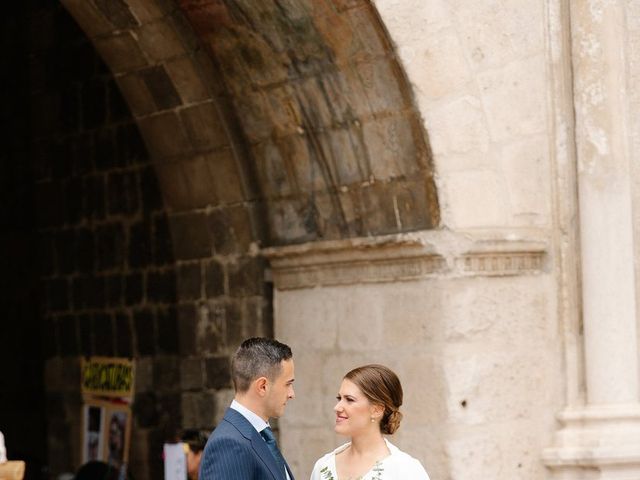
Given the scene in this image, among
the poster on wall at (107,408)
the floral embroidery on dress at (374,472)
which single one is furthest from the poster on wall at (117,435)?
the floral embroidery on dress at (374,472)

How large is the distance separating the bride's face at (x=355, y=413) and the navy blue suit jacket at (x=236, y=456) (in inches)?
18.4

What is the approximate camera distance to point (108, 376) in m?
9.36

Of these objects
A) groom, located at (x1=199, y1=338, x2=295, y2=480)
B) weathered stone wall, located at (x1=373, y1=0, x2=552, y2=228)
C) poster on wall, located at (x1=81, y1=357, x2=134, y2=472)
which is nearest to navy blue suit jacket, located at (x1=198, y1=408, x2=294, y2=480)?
groom, located at (x1=199, y1=338, x2=295, y2=480)

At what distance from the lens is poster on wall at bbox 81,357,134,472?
29.8 ft

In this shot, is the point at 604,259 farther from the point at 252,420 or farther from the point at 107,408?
the point at 107,408

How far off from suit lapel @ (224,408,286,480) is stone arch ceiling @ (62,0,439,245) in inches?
103

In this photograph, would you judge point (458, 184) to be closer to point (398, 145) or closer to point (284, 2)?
point (398, 145)

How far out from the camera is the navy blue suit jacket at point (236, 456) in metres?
4.47

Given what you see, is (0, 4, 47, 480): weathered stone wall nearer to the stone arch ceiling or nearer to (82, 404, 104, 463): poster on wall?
(82, 404, 104, 463): poster on wall

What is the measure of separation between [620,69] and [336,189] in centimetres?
152

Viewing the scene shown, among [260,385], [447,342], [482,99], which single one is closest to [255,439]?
[260,385]

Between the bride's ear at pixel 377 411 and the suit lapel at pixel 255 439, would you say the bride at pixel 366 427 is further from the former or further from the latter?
the suit lapel at pixel 255 439

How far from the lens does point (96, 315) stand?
395 inches

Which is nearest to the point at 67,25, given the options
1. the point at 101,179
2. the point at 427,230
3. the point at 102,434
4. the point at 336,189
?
the point at 101,179
